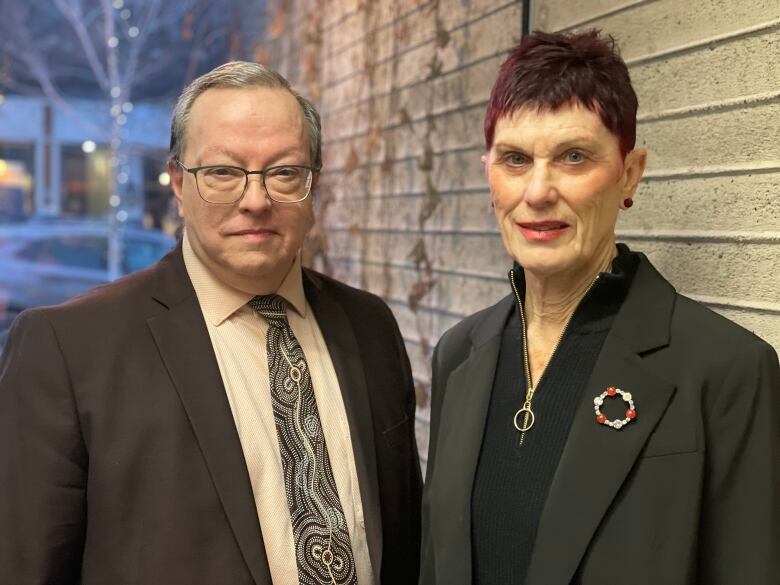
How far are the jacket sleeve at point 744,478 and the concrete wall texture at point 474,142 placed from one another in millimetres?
279

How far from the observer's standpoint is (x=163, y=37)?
3.35m

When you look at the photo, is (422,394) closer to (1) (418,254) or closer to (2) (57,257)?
(1) (418,254)

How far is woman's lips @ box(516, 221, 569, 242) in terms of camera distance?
53.2 inches

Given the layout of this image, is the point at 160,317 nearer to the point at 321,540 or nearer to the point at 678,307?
the point at 321,540

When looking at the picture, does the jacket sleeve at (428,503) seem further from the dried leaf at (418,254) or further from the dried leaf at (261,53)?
the dried leaf at (261,53)

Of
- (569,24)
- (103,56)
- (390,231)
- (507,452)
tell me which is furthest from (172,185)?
(103,56)

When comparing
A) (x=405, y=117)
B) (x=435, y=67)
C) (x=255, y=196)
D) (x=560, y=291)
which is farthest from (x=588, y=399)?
(x=405, y=117)

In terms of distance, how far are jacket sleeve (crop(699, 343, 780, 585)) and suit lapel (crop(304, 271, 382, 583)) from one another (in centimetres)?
75

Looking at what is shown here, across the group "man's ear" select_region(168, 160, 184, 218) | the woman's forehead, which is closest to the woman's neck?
the woman's forehead

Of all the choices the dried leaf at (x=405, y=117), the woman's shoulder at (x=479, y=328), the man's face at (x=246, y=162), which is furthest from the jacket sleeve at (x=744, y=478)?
the dried leaf at (x=405, y=117)

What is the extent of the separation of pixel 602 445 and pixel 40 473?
3.39 ft

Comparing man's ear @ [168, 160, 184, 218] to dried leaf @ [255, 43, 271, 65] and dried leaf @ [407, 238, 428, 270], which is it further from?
dried leaf @ [255, 43, 271, 65]

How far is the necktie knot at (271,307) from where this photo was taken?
1.77 m

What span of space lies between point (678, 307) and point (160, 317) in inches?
39.9
